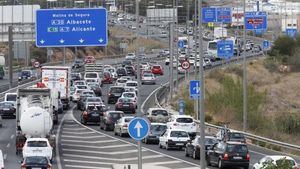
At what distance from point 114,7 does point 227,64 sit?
63.6 metres

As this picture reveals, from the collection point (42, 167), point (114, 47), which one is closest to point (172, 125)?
point (42, 167)

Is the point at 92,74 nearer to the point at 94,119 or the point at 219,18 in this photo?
the point at 219,18

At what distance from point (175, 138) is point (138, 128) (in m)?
22.3

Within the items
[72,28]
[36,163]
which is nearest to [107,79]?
[72,28]

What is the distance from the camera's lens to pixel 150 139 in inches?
2060

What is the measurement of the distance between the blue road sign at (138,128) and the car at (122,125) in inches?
1078

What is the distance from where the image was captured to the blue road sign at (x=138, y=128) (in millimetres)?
26516

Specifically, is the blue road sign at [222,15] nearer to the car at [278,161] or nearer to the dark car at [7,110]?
the dark car at [7,110]

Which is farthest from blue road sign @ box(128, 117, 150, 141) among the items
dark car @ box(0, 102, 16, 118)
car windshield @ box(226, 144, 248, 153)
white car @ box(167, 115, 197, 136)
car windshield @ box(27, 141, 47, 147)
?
dark car @ box(0, 102, 16, 118)

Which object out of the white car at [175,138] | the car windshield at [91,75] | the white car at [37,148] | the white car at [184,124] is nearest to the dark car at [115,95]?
the car windshield at [91,75]

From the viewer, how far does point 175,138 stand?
48.8 meters

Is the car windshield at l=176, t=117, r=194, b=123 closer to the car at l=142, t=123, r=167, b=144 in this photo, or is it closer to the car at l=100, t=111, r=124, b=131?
the car at l=142, t=123, r=167, b=144

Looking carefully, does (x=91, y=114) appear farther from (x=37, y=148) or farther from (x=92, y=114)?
(x=37, y=148)

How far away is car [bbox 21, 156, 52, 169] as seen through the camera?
34.2m
